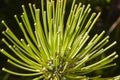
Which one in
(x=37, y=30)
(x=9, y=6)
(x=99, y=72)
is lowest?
(x=99, y=72)

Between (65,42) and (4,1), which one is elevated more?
(4,1)

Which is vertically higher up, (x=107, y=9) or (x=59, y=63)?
(x=107, y=9)

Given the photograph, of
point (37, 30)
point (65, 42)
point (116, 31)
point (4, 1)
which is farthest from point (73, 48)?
point (4, 1)

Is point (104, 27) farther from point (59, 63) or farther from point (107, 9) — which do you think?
point (59, 63)

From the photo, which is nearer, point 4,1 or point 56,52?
point 56,52

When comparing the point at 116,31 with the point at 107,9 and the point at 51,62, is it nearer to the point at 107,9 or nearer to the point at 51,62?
the point at 107,9

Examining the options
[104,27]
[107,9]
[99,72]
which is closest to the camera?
[99,72]

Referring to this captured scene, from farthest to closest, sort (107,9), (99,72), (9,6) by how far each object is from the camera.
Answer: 1. (107,9)
2. (9,6)
3. (99,72)

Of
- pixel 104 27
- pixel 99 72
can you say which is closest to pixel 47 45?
pixel 99 72

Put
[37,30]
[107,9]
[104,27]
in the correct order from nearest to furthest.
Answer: [37,30] → [104,27] → [107,9]
